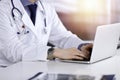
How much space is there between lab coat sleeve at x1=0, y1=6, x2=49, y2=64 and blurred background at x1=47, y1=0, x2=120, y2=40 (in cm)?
98

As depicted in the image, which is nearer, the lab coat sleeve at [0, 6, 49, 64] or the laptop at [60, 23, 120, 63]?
the laptop at [60, 23, 120, 63]

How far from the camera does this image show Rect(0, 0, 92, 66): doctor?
1.97 metres

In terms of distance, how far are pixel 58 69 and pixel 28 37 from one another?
71cm

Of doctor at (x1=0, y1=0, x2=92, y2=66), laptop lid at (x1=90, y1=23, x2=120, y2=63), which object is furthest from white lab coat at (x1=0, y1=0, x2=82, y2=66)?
laptop lid at (x1=90, y1=23, x2=120, y2=63)

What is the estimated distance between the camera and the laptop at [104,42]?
1775mm

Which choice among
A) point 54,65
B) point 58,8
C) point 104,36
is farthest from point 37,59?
point 58,8

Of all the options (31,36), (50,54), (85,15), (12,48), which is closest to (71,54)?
(50,54)

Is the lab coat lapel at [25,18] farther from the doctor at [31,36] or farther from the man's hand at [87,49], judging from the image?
the man's hand at [87,49]

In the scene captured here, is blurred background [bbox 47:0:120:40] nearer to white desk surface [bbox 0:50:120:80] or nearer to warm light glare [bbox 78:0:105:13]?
warm light glare [bbox 78:0:105:13]

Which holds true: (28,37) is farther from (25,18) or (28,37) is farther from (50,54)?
(50,54)

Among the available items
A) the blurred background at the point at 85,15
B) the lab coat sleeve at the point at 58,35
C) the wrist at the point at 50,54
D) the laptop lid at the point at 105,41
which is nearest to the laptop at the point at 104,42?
the laptop lid at the point at 105,41

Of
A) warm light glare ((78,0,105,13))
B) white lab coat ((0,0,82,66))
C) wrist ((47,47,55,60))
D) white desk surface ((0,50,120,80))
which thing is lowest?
white desk surface ((0,50,120,80))

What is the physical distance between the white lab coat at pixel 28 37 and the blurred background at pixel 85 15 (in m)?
0.36

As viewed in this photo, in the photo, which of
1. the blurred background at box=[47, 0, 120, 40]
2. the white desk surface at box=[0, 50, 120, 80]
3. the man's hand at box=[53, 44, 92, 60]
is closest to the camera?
the white desk surface at box=[0, 50, 120, 80]
